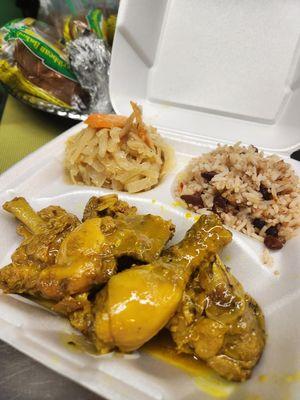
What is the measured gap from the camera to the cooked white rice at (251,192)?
1.65m

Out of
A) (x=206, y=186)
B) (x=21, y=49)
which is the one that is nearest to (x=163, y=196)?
(x=206, y=186)

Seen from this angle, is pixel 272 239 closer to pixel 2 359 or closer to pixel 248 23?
pixel 2 359

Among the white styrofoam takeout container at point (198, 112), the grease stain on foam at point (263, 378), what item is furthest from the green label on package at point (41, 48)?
the grease stain on foam at point (263, 378)

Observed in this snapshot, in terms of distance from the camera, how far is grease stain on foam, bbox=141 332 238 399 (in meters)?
1.17

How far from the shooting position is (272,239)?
160cm

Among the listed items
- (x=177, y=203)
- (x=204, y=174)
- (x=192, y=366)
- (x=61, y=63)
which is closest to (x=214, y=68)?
(x=204, y=174)

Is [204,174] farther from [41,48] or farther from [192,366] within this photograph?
[41,48]

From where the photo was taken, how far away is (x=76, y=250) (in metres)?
1.30

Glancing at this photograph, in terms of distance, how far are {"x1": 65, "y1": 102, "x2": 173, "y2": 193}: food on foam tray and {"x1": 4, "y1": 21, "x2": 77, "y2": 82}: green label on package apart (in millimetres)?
1153

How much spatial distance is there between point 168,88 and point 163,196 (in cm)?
97

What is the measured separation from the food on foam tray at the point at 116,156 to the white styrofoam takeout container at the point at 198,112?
93mm

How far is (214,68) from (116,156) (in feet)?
3.13

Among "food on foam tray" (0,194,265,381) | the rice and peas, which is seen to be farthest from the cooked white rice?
"food on foam tray" (0,194,265,381)

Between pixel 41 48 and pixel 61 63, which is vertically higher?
pixel 41 48
